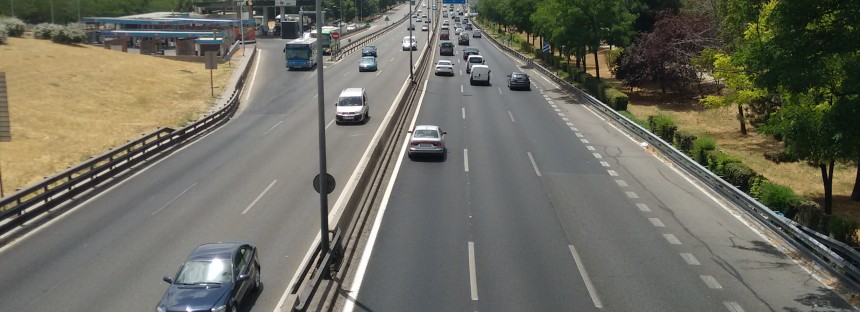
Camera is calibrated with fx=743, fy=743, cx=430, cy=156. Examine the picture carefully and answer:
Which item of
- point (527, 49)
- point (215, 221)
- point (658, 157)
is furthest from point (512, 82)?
point (527, 49)

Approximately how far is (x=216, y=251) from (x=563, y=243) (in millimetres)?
8948

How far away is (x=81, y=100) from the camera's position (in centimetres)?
4650

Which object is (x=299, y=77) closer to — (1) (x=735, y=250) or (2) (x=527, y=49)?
(2) (x=527, y=49)

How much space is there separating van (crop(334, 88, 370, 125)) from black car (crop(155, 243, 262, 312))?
80.3ft

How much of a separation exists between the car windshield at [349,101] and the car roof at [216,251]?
25714mm

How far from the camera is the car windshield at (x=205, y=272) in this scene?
49.4ft

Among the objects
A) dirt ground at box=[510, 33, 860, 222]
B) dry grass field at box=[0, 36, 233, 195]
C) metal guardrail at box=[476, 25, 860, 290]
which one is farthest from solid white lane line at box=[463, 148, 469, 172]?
dry grass field at box=[0, 36, 233, 195]

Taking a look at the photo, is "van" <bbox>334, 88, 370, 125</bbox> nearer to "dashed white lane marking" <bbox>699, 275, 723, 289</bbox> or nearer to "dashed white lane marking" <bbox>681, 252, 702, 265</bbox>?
"dashed white lane marking" <bbox>681, 252, 702, 265</bbox>

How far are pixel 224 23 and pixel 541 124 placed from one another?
79672mm

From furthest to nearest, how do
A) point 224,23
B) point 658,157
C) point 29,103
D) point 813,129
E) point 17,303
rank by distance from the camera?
point 224,23 < point 29,103 < point 658,157 < point 813,129 < point 17,303

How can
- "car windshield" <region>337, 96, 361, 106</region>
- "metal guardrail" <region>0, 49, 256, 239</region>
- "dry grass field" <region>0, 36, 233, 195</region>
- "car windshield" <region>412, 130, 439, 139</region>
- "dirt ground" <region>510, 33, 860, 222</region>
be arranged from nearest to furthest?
"metal guardrail" <region>0, 49, 256, 239</region>, "dirt ground" <region>510, 33, 860, 222</region>, "car windshield" <region>412, 130, 439, 139</region>, "dry grass field" <region>0, 36, 233, 195</region>, "car windshield" <region>337, 96, 361, 106</region>

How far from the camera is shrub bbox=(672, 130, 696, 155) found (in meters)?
32.0

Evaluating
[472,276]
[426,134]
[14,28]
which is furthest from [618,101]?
[14,28]

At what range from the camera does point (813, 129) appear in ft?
60.2
